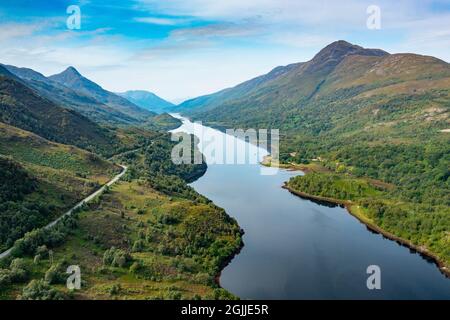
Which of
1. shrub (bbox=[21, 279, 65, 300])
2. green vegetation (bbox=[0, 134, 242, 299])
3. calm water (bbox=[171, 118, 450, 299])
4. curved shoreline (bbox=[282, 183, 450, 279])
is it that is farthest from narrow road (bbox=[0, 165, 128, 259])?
curved shoreline (bbox=[282, 183, 450, 279])

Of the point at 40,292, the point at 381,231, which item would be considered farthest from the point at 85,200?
the point at 381,231

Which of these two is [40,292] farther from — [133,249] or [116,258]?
[133,249]

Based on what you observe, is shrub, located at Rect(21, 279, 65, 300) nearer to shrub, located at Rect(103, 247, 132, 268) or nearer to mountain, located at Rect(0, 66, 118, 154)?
shrub, located at Rect(103, 247, 132, 268)

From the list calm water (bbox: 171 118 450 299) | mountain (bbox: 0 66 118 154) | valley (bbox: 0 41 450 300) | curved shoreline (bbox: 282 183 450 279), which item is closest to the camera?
valley (bbox: 0 41 450 300)
